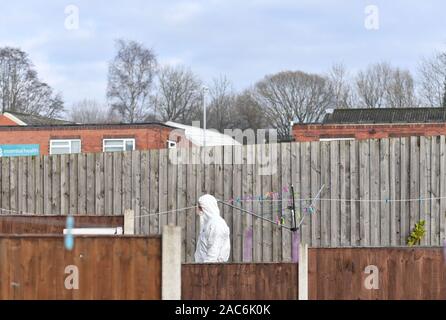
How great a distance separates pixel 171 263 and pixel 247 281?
1198mm

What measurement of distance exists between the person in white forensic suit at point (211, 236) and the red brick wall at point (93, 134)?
976 inches

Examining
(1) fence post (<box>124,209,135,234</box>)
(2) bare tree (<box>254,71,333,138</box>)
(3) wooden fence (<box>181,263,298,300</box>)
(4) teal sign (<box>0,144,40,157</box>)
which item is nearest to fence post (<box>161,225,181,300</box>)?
(3) wooden fence (<box>181,263,298,300</box>)

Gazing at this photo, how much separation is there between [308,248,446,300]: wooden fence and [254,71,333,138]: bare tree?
51091 mm

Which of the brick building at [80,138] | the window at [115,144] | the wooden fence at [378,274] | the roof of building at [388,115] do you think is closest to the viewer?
the wooden fence at [378,274]

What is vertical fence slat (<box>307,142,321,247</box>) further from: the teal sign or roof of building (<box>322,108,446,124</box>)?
roof of building (<box>322,108,446,124</box>)

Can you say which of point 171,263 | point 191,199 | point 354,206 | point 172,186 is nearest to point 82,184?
point 172,186

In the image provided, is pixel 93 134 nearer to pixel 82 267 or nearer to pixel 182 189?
pixel 182 189

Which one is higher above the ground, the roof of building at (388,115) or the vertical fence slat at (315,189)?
the roof of building at (388,115)

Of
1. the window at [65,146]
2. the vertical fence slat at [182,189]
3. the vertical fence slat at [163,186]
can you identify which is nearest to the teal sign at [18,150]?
the window at [65,146]

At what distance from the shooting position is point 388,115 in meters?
42.0

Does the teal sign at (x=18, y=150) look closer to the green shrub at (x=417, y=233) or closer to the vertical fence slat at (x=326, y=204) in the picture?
the vertical fence slat at (x=326, y=204)

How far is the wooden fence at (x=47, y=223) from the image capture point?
37.2 ft

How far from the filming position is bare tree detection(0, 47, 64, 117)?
70.2m
